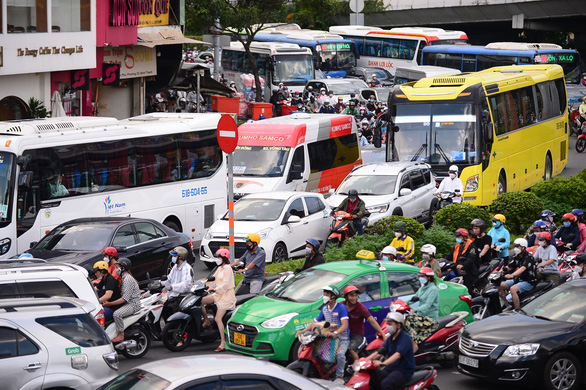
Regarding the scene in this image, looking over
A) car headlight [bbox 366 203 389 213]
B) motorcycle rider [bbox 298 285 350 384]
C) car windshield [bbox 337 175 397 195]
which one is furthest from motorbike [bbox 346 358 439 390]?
car windshield [bbox 337 175 397 195]

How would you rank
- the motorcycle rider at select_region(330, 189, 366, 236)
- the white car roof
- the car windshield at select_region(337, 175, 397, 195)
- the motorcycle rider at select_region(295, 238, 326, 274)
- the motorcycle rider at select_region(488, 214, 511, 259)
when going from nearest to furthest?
1. the motorcycle rider at select_region(295, 238, 326, 274)
2. the motorcycle rider at select_region(488, 214, 511, 259)
3. the motorcycle rider at select_region(330, 189, 366, 236)
4. the car windshield at select_region(337, 175, 397, 195)
5. the white car roof

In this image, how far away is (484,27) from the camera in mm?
79062

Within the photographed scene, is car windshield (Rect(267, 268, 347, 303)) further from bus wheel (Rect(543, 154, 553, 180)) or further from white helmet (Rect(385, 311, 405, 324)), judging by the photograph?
bus wheel (Rect(543, 154, 553, 180))

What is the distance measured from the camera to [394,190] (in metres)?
21.0

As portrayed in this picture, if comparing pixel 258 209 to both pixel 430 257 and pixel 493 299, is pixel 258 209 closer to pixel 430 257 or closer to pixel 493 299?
pixel 430 257

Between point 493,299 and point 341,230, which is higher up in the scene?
point 341,230

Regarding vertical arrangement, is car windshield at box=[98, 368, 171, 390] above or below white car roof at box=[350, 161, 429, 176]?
above

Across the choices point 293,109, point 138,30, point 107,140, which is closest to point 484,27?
point 293,109

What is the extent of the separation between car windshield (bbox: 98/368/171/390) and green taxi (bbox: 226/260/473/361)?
419 cm

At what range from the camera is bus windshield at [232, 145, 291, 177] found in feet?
75.1

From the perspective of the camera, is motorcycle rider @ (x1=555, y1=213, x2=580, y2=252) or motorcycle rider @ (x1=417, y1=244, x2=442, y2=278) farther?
motorcycle rider @ (x1=555, y1=213, x2=580, y2=252)

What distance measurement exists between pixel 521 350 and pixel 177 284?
5.23m

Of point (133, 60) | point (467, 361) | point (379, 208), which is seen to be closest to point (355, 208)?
point (379, 208)

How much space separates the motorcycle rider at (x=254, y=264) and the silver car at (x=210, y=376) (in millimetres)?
6982
